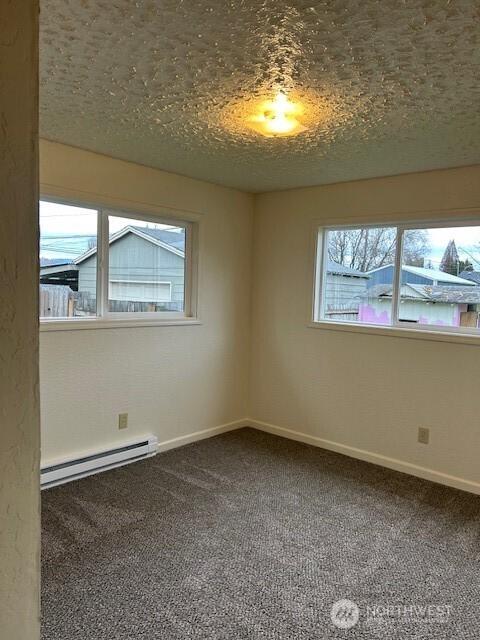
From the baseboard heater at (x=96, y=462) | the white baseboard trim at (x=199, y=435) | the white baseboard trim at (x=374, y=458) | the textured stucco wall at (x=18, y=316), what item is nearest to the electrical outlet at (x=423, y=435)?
the white baseboard trim at (x=374, y=458)

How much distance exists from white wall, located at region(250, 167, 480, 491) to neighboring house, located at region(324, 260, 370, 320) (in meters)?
0.18

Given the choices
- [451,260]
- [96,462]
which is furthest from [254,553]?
[451,260]

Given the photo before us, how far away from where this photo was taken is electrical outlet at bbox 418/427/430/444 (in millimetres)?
3418

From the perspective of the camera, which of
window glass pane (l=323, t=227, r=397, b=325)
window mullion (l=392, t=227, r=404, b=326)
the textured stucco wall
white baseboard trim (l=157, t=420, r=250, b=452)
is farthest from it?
white baseboard trim (l=157, t=420, r=250, b=452)

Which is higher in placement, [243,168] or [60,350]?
[243,168]

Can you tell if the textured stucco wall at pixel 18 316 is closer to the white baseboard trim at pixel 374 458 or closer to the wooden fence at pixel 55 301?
the wooden fence at pixel 55 301

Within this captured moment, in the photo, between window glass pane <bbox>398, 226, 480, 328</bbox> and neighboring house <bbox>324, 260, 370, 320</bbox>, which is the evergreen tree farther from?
neighboring house <bbox>324, 260, 370, 320</bbox>

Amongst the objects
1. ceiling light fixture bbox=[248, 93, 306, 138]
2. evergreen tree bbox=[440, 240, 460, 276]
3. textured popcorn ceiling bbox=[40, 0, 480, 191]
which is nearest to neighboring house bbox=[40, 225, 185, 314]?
textured popcorn ceiling bbox=[40, 0, 480, 191]

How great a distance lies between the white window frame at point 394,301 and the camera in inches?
129

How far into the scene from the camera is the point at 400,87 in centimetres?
196

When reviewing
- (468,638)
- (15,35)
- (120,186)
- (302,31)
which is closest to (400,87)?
(302,31)

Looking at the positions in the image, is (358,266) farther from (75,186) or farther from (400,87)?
(75,186)

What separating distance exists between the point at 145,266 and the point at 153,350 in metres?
0.68

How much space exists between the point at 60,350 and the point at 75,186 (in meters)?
1.12
